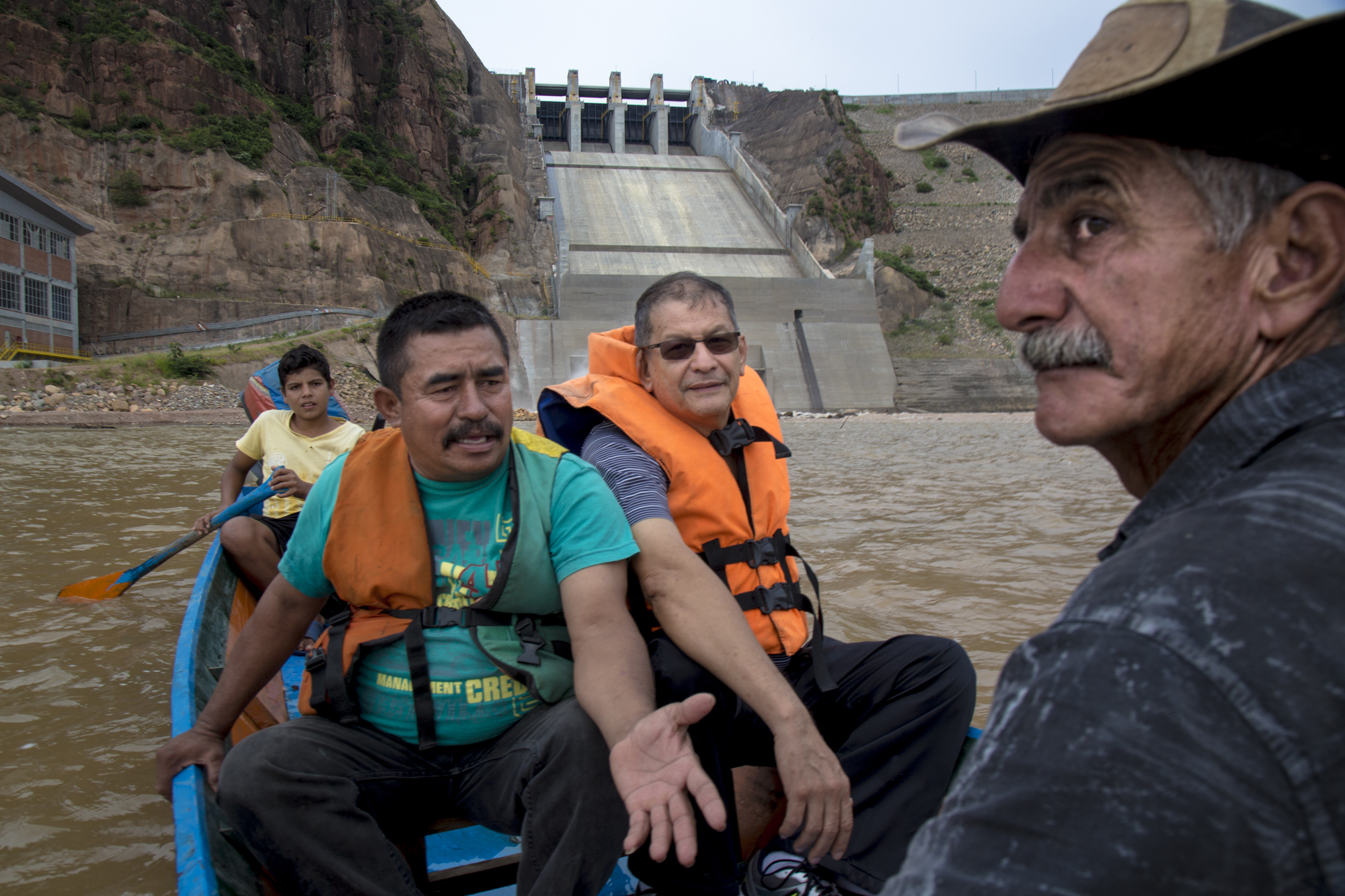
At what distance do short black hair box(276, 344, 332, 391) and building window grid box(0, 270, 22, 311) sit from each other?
1889 cm

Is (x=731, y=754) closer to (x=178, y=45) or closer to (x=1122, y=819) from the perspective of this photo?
(x=1122, y=819)

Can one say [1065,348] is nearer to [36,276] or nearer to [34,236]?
[36,276]

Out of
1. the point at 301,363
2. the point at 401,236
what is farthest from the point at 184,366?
the point at 301,363

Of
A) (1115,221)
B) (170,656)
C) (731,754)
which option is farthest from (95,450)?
(1115,221)

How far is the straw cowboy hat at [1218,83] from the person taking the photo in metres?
0.69

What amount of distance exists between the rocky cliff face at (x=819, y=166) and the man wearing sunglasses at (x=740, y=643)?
3164 cm

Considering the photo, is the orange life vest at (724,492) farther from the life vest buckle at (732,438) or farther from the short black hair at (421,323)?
the short black hair at (421,323)

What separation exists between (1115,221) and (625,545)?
1.20 m

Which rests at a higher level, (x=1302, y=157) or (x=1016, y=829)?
(x=1302, y=157)

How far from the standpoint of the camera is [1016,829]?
0.55 m

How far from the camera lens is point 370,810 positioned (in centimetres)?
162

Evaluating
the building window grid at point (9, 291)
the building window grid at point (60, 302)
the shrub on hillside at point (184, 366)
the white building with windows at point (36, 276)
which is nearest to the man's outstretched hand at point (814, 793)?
the shrub on hillside at point (184, 366)

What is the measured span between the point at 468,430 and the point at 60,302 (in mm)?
23529

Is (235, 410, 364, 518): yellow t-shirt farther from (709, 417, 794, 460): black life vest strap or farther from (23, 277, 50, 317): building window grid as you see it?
(23, 277, 50, 317): building window grid
